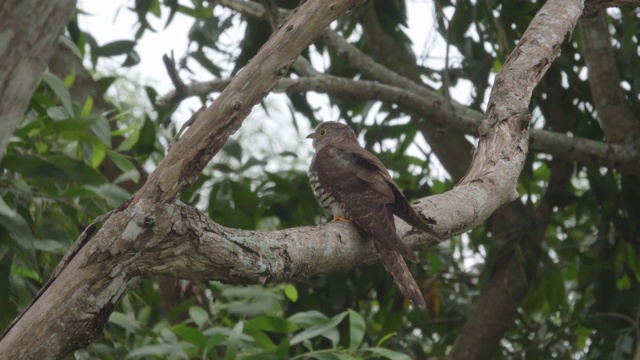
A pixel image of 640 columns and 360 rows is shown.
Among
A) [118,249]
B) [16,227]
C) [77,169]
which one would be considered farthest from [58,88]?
[118,249]

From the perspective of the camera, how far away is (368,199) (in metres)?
3.67

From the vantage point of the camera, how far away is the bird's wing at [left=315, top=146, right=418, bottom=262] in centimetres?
325

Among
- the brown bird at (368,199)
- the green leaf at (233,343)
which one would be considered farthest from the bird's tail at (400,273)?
the green leaf at (233,343)

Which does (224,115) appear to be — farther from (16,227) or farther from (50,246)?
(50,246)

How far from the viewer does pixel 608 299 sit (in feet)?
17.6

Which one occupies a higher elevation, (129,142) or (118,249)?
(129,142)

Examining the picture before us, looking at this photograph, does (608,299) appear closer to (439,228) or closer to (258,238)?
(439,228)

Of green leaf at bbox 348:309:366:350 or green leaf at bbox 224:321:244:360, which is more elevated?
green leaf at bbox 348:309:366:350

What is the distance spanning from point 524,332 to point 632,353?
116 centimetres

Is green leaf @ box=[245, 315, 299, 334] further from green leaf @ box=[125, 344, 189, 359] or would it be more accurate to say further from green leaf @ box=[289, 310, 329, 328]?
green leaf @ box=[125, 344, 189, 359]

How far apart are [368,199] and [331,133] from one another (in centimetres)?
143

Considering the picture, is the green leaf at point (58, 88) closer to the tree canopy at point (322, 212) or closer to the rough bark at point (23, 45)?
the tree canopy at point (322, 212)

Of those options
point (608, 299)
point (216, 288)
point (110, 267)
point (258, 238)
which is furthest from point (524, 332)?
point (110, 267)

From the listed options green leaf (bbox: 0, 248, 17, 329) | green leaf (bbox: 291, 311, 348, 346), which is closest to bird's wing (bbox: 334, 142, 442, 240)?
green leaf (bbox: 291, 311, 348, 346)
